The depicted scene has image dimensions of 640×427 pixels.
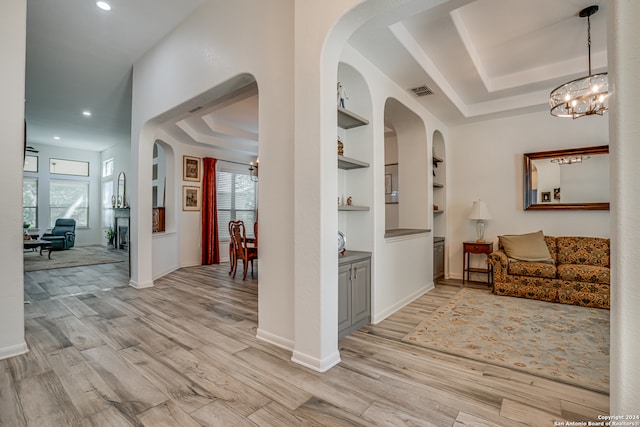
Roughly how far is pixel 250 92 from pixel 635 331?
4.16 m

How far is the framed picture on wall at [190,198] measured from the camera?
270 inches

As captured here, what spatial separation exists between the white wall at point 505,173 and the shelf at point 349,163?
3.07 metres

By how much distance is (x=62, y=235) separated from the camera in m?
9.42

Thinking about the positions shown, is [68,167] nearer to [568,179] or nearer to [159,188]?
[159,188]

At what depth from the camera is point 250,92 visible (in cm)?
403

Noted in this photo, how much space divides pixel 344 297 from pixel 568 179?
4305mm

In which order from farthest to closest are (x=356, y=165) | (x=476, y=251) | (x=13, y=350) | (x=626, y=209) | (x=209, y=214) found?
(x=209, y=214) < (x=476, y=251) < (x=356, y=165) < (x=13, y=350) < (x=626, y=209)

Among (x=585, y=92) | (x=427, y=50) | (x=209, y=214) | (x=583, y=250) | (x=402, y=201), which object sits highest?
(x=427, y=50)

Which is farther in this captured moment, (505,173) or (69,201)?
(69,201)

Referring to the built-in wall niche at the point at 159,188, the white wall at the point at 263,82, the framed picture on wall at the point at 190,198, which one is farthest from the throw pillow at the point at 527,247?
the built-in wall niche at the point at 159,188

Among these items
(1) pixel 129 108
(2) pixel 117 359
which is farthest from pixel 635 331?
(1) pixel 129 108

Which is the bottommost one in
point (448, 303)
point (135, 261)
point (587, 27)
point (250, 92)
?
point (448, 303)

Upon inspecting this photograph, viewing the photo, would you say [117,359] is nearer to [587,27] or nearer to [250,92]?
[250,92]

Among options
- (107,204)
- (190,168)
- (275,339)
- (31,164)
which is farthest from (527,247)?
(31,164)
